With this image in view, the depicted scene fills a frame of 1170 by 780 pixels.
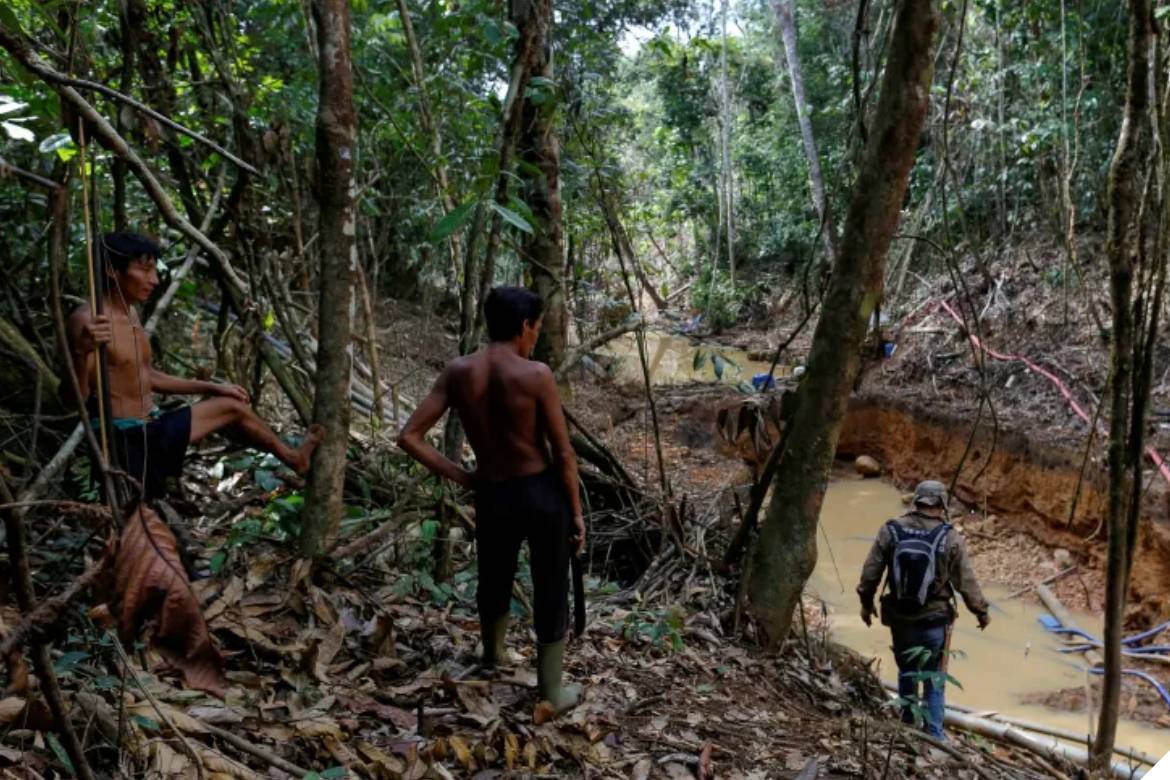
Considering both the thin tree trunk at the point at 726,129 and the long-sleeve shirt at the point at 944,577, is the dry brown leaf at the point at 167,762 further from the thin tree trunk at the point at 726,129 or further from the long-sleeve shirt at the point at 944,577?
the thin tree trunk at the point at 726,129

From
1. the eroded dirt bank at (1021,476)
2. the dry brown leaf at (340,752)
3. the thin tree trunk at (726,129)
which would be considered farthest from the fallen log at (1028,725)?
the thin tree trunk at (726,129)

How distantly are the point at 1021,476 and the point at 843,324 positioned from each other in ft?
23.8

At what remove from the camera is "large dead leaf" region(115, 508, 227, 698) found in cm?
148

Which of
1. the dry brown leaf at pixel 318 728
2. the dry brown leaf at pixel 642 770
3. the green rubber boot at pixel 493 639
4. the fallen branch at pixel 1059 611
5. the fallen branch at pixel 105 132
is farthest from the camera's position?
the fallen branch at pixel 1059 611

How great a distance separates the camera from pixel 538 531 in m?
3.13

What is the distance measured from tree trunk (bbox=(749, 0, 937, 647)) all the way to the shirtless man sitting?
2474mm

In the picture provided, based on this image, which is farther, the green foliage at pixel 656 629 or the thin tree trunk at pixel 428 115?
the thin tree trunk at pixel 428 115

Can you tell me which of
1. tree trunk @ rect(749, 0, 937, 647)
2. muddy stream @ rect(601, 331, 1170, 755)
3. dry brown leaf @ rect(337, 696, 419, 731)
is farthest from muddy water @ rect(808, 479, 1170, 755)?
dry brown leaf @ rect(337, 696, 419, 731)

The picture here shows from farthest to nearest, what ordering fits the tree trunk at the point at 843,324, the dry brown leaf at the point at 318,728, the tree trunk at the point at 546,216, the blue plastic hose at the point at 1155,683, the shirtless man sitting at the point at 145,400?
the blue plastic hose at the point at 1155,683 < the tree trunk at the point at 546,216 < the tree trunk at the point at 843,324 < the shirtless man sitting at the point at 145,400 < the dry brown leaf at the point at 318,728

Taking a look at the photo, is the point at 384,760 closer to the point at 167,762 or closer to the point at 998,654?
the point at 167,762

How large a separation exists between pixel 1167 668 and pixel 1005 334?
5.70m

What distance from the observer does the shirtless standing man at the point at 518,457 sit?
3.05 meters

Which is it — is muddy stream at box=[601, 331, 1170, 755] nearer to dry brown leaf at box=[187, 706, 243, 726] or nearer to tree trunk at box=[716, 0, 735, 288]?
dry brown leaf at box=[187, 706, 243, 726]

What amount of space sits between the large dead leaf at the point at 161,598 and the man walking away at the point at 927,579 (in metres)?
4.47
